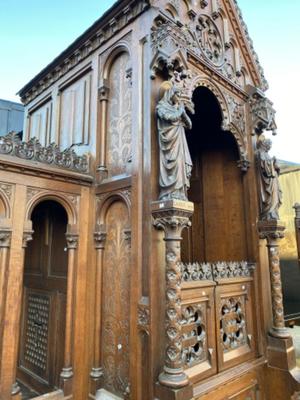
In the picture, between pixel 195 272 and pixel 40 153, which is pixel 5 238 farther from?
pixel 195 272

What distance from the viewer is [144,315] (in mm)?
2934

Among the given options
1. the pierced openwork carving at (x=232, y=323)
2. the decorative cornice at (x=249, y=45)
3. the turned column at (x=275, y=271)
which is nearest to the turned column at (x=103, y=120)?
the pierced openwork carving at (x=232, y=323)

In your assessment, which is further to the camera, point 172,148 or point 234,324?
point 234,324

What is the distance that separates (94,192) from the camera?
3.93 meters

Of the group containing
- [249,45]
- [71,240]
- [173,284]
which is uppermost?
[249,45]

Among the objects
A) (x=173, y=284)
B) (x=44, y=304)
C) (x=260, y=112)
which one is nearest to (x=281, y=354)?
(x=173, y=284)

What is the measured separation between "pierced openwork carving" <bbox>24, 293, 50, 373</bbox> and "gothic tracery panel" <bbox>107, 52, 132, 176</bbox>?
7.08ft

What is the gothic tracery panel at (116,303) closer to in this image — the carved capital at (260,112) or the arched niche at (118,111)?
the arched niche at (118,111)

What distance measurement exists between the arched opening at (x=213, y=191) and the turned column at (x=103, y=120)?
1455 mm

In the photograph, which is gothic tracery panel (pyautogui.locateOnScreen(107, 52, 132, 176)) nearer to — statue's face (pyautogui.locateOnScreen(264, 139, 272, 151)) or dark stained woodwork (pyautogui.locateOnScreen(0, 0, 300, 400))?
dark stained woodwork (pyautogui.locateOnScreen(0, 0, 300, 400))

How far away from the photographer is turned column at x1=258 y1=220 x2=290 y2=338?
4.12 m

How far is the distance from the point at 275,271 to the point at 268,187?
1.19m

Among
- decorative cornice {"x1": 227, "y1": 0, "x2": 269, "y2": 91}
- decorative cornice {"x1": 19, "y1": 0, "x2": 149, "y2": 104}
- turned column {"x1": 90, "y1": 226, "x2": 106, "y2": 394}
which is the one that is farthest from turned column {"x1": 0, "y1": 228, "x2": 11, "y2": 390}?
decorative cornice {"x1": 227, "y1": 0, "x2": 269, "y2": 91}

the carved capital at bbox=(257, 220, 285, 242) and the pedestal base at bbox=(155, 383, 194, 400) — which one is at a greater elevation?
the carved capital at bbox=(257, 220, 285, 242)
